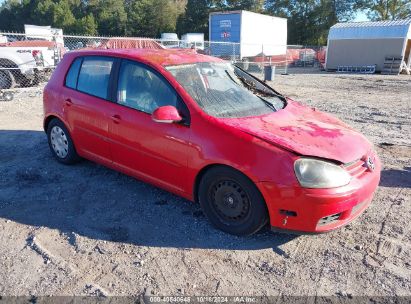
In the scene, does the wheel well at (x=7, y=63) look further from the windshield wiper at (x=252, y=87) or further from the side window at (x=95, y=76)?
the windshield wiper at (x=252, y=87)

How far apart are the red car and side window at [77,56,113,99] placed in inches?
0.5

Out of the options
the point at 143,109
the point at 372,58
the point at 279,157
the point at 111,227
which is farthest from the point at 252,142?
the point at 372,58

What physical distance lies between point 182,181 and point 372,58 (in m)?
24.3

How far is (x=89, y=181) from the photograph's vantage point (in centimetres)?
473

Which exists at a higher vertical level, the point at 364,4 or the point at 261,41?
the point at 364,4

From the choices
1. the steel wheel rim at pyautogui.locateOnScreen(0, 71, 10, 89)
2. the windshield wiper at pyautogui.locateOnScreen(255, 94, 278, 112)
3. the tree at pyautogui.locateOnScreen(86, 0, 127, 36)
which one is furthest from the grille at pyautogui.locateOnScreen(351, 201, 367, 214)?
the tree at pyautogui.locateOnScreen(86, 0, 127, 36)

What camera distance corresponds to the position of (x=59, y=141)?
5.16m

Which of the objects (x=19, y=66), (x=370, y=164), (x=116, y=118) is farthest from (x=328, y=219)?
(x=19, y=66)

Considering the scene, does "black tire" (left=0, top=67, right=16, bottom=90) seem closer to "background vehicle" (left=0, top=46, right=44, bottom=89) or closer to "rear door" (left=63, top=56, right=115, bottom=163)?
"background vehicle" (left=0, top=46, right=44, bottom=89)

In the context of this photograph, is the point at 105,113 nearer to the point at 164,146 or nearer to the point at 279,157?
the point at 164,146

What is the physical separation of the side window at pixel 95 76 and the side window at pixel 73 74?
0.30 feet

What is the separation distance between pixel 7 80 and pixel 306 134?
10.7 meters

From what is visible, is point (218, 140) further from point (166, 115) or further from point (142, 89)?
point (142, 89)

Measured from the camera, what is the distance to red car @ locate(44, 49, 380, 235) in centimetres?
308
